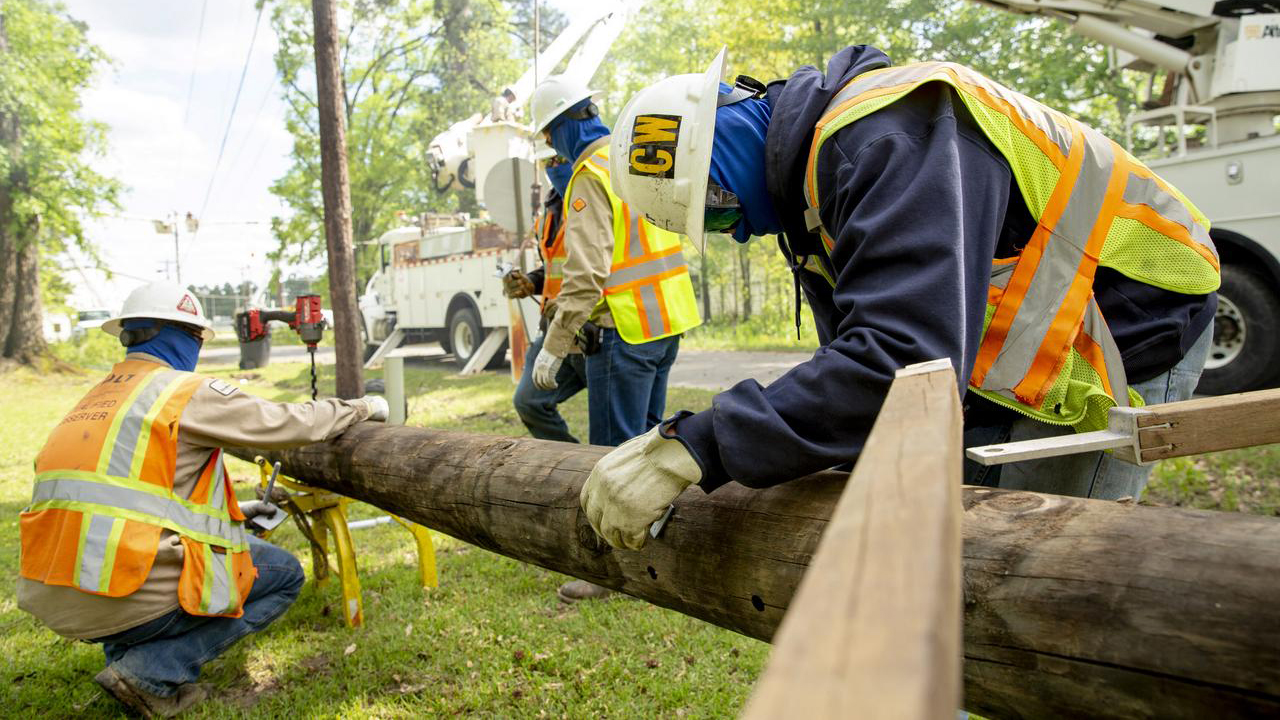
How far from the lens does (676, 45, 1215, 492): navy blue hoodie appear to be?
3.84 feet

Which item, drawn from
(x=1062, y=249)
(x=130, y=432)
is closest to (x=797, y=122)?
(x=1062, y=249)

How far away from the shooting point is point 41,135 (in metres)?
14.8

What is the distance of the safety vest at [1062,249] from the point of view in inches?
55.8

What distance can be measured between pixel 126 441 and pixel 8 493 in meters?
4.87

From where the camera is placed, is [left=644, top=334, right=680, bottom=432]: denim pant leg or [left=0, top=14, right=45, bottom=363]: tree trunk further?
[left=0, top=14, right=45, bottom=363]: tree trunk

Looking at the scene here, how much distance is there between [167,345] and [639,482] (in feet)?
7.73

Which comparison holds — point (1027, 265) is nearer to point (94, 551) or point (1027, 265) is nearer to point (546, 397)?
point (94, 551)

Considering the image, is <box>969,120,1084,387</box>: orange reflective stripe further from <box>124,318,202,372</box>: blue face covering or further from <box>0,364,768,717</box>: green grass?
<box>124,318,202,372</box>: blue face covering

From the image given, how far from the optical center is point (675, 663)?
9.80 feet

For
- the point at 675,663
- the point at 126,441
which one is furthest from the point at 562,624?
the point at 126,441

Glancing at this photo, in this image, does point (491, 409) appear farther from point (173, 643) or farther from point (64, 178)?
point (64, 178)

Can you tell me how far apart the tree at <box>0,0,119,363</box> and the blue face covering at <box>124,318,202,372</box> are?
14717 millimetres

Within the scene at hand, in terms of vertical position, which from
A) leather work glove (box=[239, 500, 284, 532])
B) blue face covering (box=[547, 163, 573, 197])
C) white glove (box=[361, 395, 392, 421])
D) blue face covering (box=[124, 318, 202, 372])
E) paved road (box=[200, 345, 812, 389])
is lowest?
paved road (box=[200, 345, 812, 389])

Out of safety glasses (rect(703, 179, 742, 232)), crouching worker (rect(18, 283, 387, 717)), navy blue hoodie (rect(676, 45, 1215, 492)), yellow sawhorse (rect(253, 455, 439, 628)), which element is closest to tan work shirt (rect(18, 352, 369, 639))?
crouching worker (rect(18, 283, 387, 717))
